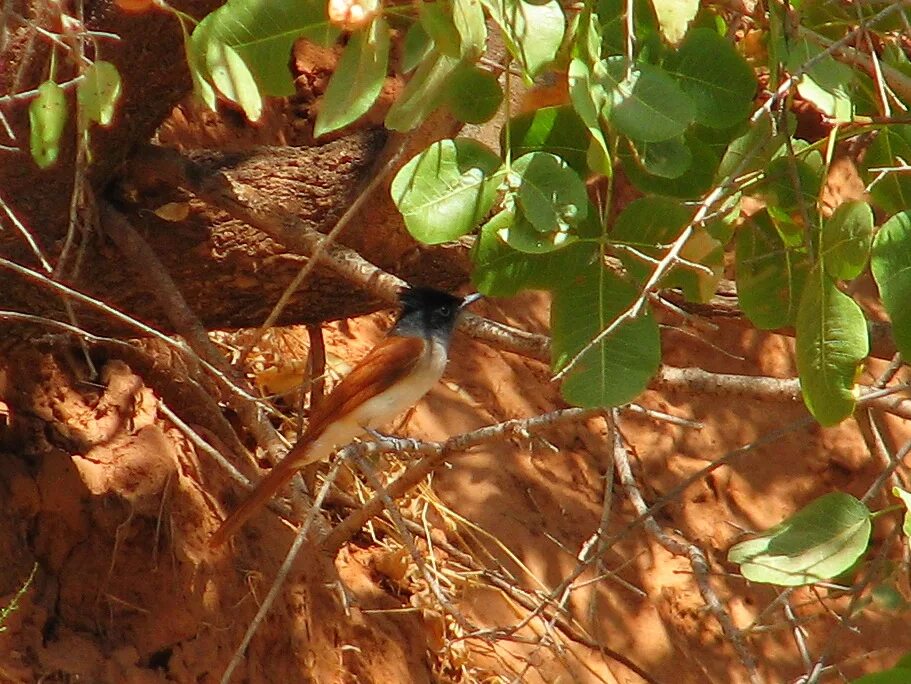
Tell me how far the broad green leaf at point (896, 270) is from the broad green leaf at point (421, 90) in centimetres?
73

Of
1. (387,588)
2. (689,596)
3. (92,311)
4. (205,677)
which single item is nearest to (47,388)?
(92,311)

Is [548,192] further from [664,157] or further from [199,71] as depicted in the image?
[199,71]

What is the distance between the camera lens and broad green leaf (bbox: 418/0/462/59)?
173cm

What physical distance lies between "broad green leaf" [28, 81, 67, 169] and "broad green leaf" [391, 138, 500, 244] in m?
0.66

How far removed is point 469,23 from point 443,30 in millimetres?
42

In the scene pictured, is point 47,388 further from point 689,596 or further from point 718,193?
point 689,596

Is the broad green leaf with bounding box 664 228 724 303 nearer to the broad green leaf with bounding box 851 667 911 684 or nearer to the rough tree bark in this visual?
the broad green leaf with bounding box 851 667 911 684

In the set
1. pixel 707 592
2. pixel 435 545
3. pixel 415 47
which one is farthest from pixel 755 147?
pixel 435 545

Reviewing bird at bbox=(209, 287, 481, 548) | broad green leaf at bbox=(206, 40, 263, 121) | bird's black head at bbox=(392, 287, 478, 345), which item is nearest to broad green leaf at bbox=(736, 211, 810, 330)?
broad green leaf at bbox=(206, 40, 263, 121)

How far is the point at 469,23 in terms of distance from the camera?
1.71m

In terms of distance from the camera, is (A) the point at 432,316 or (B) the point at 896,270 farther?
(A) the point at 432,316

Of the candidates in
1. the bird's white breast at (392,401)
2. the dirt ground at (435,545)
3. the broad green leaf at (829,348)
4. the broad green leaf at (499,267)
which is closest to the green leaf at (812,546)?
the broad green leaf at (829,348)

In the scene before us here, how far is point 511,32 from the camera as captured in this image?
183cm

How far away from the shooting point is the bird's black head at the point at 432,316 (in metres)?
4.18
